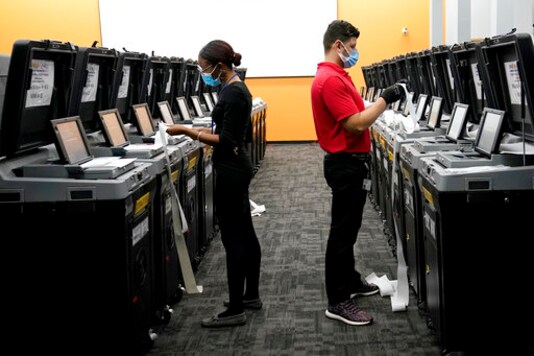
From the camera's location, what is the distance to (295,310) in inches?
144

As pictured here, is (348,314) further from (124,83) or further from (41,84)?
(124,83)

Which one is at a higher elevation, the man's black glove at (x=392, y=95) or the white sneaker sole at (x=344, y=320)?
the man's black glove at (x=392, y=95)

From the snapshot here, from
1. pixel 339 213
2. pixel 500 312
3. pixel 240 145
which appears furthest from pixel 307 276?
pixel 500 312

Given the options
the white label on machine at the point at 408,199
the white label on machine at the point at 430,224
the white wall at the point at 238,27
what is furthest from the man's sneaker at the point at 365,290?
the white wall at the point at 238,27

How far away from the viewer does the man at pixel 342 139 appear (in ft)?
10.3

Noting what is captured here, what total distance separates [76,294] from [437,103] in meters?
2.78

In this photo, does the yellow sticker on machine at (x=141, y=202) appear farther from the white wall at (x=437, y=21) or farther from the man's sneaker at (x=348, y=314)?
the white wall at (x=437, y=21)

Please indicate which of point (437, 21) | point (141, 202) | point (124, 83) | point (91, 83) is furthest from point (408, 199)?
point (437, 21)

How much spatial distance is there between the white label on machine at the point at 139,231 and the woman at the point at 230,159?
1.48ft

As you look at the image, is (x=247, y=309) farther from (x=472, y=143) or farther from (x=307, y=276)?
(x=472, y=143)

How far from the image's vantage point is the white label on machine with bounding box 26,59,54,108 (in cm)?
278

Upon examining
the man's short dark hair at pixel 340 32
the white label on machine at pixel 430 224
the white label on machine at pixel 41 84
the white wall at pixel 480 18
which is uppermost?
the white wall at pixel 480 18

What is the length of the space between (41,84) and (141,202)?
662mm

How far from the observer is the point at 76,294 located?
265cm
